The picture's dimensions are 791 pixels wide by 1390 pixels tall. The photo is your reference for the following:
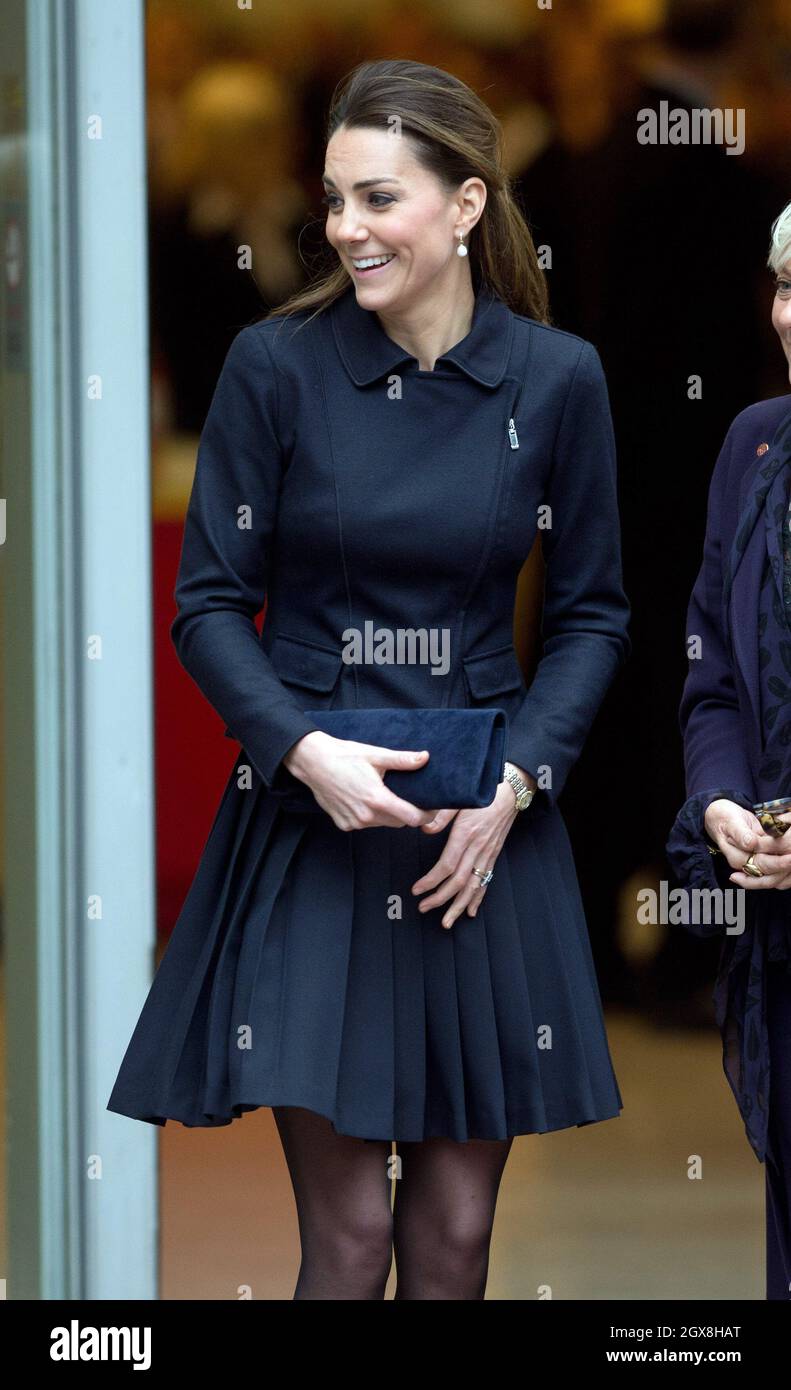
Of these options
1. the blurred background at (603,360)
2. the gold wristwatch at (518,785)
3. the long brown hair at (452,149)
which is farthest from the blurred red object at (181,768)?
the gold wristwatch at (518,785)

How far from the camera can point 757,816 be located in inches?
100

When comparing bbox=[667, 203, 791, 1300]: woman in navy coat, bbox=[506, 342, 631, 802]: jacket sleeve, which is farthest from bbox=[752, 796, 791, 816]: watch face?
bbox=[506, 342, 631, 802]: jacket sleeve

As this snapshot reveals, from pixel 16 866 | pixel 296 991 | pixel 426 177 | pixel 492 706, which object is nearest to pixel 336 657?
pixel 492 706

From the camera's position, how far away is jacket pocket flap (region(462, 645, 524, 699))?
8.46 feet

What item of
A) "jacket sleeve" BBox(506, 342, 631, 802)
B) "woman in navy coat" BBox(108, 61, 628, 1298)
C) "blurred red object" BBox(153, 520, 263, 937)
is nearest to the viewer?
"woman in navy coat" BBox(108, 61, 628, 1298)

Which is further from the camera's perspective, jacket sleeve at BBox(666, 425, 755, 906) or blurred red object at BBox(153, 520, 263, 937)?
blurred red object at BBox(153, 520, 263, 937)

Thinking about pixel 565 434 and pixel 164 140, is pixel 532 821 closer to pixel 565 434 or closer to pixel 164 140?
pixel 565 434

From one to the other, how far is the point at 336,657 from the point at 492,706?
0.69ft

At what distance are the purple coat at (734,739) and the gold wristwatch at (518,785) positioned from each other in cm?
→ 20

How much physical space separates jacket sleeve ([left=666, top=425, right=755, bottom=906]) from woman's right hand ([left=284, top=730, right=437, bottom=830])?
0.36 metres

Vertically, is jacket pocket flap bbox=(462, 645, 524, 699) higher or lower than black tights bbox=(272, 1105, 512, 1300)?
higher

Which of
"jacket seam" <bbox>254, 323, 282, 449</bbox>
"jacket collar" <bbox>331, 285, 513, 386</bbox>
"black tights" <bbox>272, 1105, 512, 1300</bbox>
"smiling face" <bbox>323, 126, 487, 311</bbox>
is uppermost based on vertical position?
"smiling face" <bbox>323, 126, 487, 311</bbox>

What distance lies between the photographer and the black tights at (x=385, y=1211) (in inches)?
99.2

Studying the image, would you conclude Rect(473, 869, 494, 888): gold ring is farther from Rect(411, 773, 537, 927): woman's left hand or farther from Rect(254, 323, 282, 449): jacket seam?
Rect(254, 323, 282, 449): jacket seam
